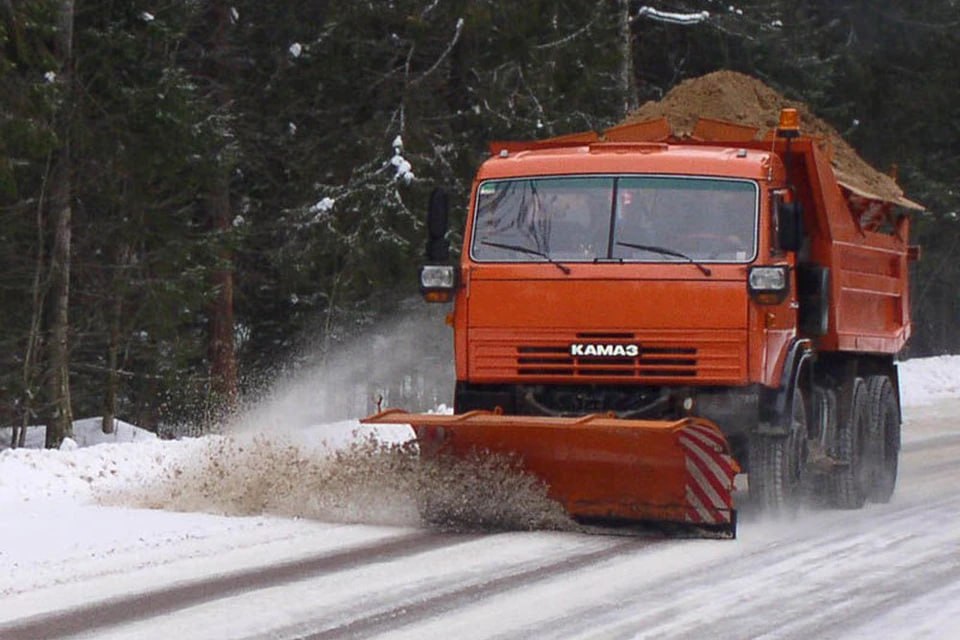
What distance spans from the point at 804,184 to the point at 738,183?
1072 mm

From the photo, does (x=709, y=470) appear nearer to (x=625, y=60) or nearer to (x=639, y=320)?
→ (x=639, y=320)

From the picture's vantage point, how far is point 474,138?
88.8 feet

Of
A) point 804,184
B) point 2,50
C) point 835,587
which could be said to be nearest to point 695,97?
point 804,184

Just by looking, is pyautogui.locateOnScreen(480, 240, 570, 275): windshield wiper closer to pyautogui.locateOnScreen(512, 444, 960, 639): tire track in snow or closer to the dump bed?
the dump bed

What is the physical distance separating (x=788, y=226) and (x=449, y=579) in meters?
3.79

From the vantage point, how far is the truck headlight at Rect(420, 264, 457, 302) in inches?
434

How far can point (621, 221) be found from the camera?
1108 centimetres

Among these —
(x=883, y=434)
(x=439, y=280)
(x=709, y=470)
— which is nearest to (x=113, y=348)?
(x=883, y=434)

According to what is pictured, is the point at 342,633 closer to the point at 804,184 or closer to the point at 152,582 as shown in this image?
the point at 152,582

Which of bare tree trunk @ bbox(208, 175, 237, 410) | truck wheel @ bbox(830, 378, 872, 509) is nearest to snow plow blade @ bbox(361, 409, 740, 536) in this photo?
truck wheel @ bbox(830, 378, 872, 509)

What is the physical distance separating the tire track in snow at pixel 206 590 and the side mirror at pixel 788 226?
2849mm

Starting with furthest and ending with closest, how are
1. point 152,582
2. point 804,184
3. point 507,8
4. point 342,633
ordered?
point 507,8 → point 804,184 → point 152,582 → point 342,633

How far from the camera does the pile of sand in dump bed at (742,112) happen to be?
13.4 metres

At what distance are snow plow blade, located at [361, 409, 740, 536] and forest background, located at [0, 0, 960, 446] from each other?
385 inches
